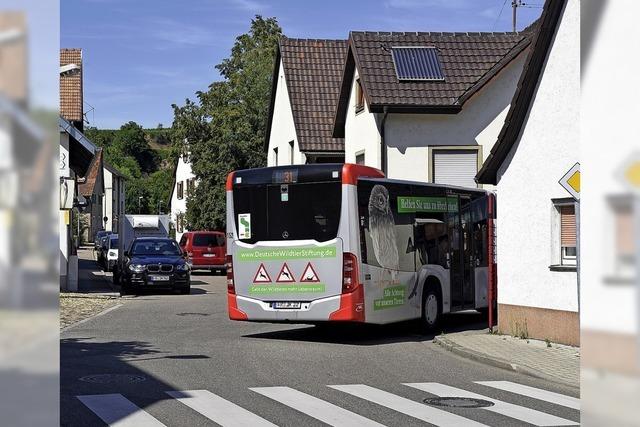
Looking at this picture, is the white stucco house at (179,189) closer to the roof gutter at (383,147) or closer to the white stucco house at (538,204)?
the roof gutter at (383,147)

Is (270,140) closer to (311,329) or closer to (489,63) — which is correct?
(489,63)

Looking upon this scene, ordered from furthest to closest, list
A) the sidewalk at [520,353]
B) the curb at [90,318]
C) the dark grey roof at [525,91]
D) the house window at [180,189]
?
the house window at [180,189]
the curb at [90,318]
the dark grey roof at [525,91]
the sidewalk at [520,353]

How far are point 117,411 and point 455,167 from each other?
21.0 metres

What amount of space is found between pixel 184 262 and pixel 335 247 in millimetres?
15317

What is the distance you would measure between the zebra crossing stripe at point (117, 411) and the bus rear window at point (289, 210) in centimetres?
655

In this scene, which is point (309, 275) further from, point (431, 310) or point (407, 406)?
point (407, 406)

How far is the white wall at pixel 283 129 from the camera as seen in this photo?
37719 mm

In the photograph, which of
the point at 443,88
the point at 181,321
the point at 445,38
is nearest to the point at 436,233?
the point at 181,321

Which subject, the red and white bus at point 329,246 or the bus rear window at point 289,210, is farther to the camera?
the bus rear window at point 289,210

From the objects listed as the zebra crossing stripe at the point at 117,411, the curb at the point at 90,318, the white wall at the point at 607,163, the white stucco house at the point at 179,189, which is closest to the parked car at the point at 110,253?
the curb at the point at 90,318

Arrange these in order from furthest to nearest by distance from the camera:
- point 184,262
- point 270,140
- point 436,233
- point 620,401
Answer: point 270,140 → point 184,262 → point 436,233 → point 620,401

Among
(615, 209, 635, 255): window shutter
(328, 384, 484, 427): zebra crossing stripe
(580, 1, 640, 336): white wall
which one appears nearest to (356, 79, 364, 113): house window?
(328, 384, 484, 427): zebra crossing stripe

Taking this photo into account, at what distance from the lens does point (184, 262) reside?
29.9m

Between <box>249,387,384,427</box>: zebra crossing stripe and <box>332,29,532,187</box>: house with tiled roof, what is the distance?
1776cm
